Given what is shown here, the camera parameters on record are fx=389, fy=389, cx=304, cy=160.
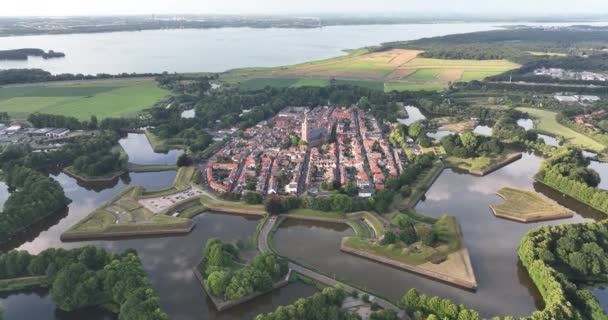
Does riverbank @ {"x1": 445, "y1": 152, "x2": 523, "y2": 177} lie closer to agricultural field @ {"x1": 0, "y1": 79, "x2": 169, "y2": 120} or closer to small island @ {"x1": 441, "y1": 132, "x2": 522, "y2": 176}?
small island @ {"x1": 441, "y1": 132, "x2": 522, "y2": 176}

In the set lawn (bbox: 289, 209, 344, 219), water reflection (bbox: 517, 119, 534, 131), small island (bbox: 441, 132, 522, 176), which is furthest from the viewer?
water reflection (bbox: 517, 119, 534, 131)

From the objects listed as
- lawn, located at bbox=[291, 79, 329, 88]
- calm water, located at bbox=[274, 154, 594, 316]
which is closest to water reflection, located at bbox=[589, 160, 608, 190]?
calm water, located at bbox=[274, 154, 594, 316]

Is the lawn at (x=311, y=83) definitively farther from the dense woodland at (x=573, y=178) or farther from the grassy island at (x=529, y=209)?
the grassy island at (x=529, y=209)

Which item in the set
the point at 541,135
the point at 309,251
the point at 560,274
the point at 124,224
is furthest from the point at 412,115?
the point at 124,224

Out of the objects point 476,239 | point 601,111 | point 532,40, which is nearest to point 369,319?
point 476,239

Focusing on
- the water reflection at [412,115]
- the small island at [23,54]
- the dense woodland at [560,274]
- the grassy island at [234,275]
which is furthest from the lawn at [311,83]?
the small island at [23,54]

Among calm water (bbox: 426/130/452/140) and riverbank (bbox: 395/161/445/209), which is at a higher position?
calm water (bbox: 426/130/452/140)

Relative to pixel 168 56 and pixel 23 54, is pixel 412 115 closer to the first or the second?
pixel 168 56
